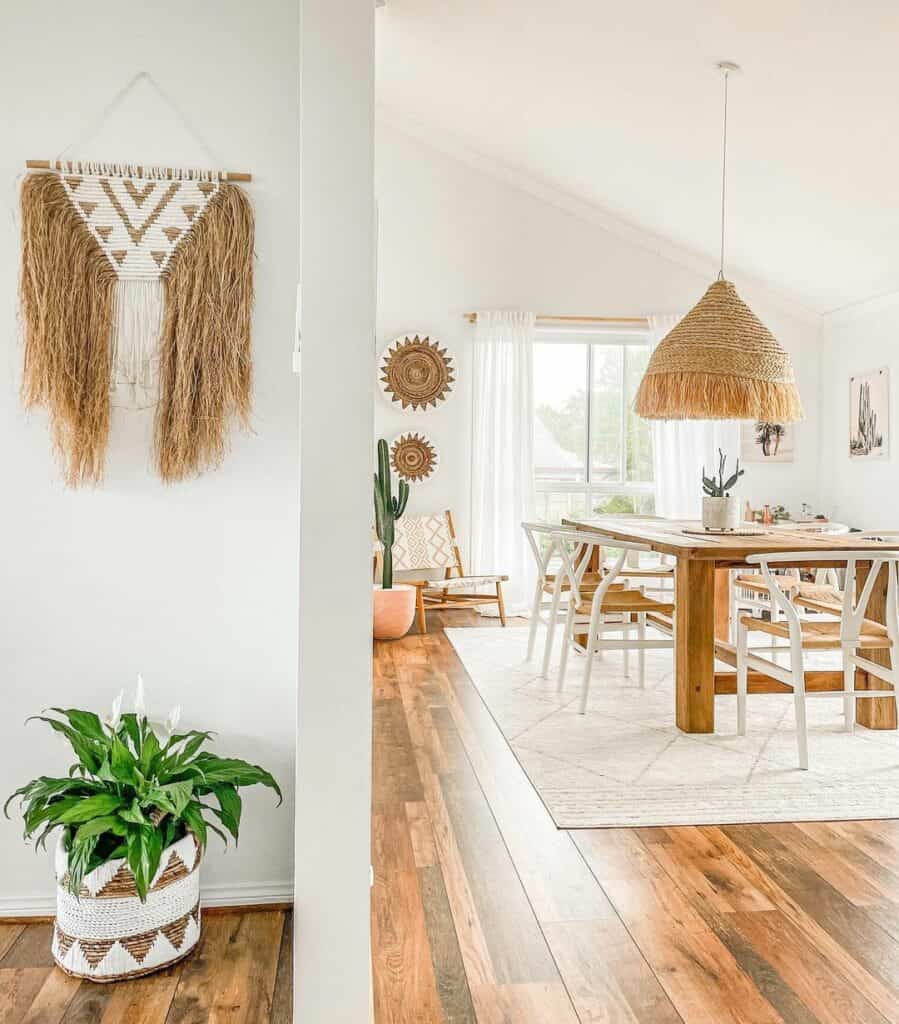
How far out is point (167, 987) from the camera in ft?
5.88

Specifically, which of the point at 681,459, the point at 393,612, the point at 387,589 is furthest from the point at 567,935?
the point at 681,459

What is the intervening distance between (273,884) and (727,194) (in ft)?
15.9

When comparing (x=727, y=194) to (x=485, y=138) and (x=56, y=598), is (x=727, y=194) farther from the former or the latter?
(x=56, y=598)

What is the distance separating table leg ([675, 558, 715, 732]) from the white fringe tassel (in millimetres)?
2164

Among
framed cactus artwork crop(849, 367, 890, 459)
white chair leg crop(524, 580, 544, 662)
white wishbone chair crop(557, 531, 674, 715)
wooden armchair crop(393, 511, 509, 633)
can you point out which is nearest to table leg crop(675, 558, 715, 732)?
white wishbone chair crop(557, 531, 674, 715)

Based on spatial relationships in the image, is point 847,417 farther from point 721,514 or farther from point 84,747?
point 84,747

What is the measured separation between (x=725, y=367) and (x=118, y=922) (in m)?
2.94

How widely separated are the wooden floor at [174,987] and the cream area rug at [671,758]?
102 cm

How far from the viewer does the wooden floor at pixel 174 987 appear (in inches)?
66.9

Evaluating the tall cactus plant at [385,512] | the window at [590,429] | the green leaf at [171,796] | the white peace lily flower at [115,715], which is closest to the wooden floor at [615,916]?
the green leaf at [171,796]

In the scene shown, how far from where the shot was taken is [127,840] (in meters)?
1.77

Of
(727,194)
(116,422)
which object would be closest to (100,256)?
(116,422)

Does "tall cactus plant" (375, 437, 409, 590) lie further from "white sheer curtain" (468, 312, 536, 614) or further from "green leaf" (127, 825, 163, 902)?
"green leaf" (127, 825, 163, 902)

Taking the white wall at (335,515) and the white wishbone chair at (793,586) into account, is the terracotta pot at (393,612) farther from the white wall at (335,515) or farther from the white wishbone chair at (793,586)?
the white wall at (335,515)
